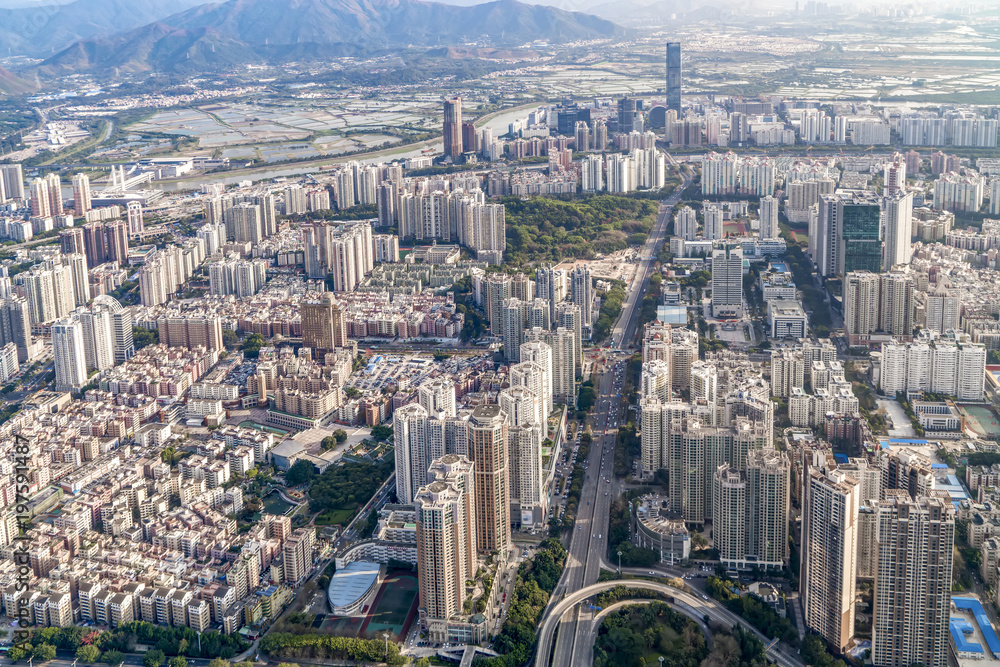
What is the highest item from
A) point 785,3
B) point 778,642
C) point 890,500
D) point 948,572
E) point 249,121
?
point 785,3

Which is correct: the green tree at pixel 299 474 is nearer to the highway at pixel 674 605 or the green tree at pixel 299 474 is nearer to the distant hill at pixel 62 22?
the highway at pixel 674 605

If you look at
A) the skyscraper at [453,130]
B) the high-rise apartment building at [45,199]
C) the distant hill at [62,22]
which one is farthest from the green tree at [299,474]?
the distant hill at [62,22]

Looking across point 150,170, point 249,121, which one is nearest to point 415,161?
point 150,170

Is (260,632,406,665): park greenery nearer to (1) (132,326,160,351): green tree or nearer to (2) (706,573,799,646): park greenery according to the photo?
(2) (706,573,799,646): park greenery

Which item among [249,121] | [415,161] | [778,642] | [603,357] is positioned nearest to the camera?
[778,642]

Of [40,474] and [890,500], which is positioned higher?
[890,500]

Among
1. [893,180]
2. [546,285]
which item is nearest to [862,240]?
[893,180]

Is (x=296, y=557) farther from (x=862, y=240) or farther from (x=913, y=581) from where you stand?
(x=862, y=240)

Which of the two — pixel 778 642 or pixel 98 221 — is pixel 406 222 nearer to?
pixel 98 221
